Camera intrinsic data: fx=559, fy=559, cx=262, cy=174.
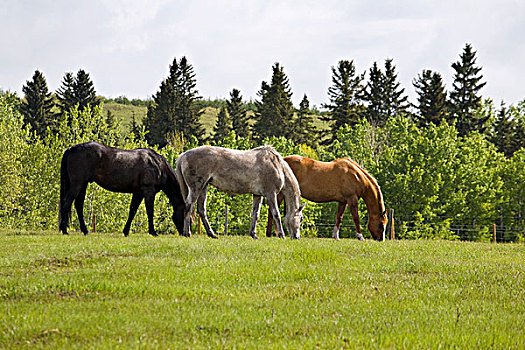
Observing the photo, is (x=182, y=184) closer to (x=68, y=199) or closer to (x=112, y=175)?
(x=112, y=175)

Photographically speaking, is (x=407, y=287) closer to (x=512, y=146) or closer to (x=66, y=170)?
(x=66, y=170)

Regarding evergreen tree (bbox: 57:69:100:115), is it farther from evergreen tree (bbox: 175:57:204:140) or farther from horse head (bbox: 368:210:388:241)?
horse head (bbox: 368:210:388:241)

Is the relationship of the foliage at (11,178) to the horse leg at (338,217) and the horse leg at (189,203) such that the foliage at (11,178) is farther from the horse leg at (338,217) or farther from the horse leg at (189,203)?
the horse leg at (338,217)

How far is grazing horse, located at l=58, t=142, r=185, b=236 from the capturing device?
16000 mm

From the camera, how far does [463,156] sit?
48125mm

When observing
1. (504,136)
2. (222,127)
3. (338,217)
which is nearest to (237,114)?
(222,127)

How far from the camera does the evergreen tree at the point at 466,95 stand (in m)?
59.4

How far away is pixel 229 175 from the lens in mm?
16672

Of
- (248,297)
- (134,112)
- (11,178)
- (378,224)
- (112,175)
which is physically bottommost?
(248,297)

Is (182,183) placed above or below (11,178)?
below

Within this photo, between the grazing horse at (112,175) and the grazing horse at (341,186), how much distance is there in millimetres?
5553

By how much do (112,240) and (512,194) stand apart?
4375 centimetres

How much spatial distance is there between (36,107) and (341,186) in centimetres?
5188

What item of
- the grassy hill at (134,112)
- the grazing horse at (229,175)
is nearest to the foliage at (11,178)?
the grazing horse at (229,175)
